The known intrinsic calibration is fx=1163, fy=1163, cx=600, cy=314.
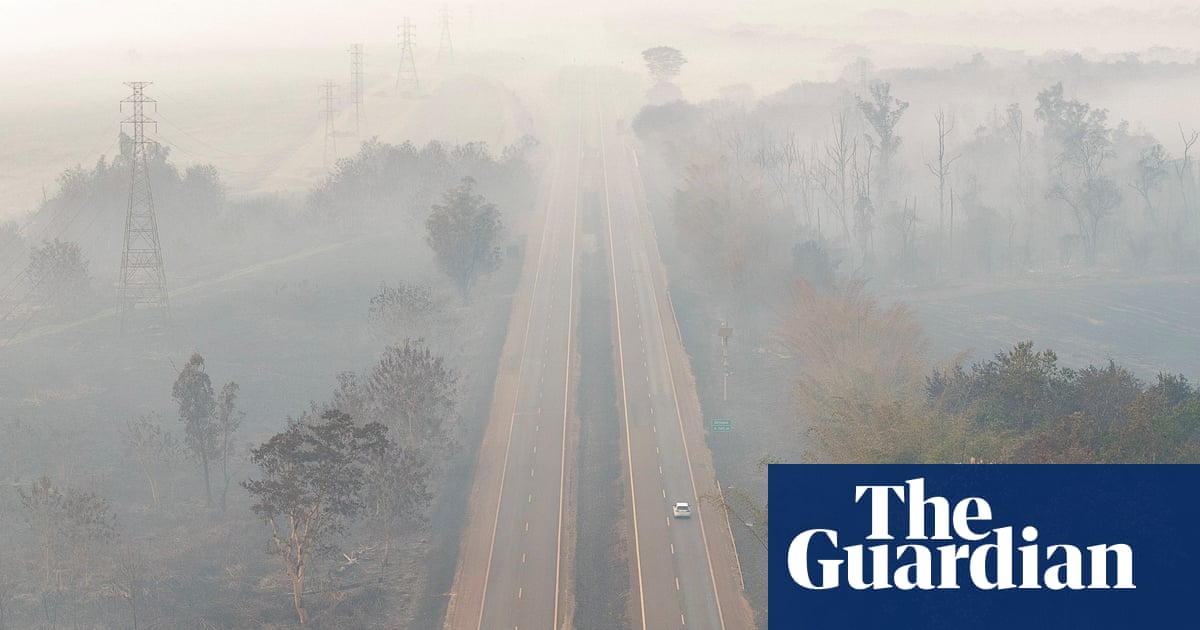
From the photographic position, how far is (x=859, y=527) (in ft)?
159

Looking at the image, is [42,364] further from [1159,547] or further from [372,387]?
[1159,547]

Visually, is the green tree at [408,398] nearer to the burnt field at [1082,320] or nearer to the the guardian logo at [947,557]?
→ the the guardian logo at [947,557]

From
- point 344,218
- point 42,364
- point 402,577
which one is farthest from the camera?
point 344,218

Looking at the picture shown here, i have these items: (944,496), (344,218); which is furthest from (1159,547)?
(344,218)

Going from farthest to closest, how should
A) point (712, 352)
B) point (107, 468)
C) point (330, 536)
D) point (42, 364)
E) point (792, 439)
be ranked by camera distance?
point (712, 352)
point (42, 364)
point (792, 439)
point (107, 468)
point (330, 536)

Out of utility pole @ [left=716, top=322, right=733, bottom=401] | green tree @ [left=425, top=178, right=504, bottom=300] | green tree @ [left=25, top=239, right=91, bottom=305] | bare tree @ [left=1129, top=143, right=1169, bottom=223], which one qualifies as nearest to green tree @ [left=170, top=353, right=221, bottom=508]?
utility pole @ [left=716, top=322, right=733, bottom=401]

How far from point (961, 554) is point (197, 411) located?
5573 centimetres

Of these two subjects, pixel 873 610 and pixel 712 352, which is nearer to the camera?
pixel 873 610

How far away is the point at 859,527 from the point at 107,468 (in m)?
59.8

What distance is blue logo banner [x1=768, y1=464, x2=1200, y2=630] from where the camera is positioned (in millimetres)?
47125

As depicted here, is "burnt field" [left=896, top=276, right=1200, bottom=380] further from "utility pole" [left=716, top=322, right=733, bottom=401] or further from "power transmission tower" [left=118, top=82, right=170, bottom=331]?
"power transmission tower" [left=118, top=82, right=170, bottom=331]

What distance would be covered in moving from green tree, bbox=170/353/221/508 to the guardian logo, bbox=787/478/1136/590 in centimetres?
4951

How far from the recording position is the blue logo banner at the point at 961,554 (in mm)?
47125

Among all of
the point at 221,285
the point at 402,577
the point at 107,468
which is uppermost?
the point at 221,285
